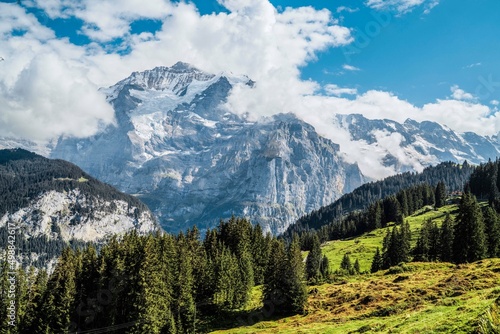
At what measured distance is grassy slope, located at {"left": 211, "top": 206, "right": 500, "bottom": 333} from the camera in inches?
1299

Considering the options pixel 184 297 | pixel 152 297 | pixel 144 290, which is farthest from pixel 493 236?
pixel 144 290

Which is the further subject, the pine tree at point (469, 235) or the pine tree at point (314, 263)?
the pine tree at point (314, 263)

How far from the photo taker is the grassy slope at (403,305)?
108 ft

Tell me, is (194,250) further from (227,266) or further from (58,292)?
(58,292)

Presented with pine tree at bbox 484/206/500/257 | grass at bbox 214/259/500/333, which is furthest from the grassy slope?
pine tree at bbox 484/206/500/257

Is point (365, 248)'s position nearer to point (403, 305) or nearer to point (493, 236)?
point (493, 236)

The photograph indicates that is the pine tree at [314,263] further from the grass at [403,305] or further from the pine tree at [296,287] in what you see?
the pine tree at [296,287]

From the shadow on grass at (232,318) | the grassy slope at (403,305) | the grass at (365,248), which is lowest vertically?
the shadow on grass at (232,318)

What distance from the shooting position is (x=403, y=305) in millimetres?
52500

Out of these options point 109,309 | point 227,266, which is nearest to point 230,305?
point 227,266

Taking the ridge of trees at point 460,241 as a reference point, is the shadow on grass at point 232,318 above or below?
below

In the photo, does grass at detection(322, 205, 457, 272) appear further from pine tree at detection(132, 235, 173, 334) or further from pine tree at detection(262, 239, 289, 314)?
pine tree at detection(132, 235, 173, 334)

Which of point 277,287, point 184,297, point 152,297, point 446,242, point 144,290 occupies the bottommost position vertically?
point 184,297

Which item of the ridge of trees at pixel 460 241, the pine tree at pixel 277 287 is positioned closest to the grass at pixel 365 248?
the ridge of trees at pixel 460 241
